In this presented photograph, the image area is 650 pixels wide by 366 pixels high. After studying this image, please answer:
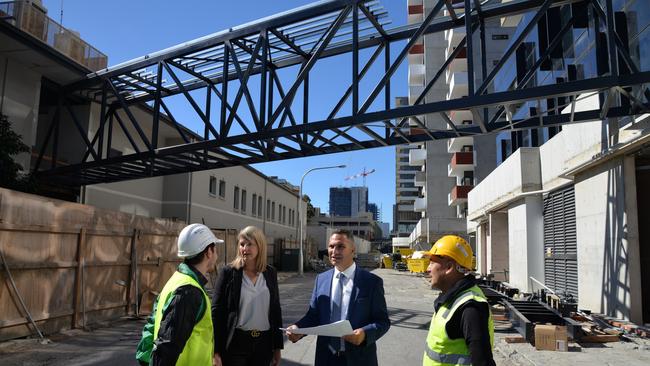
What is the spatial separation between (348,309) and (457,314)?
1.11m

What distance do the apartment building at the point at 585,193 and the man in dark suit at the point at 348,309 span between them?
7480 mm

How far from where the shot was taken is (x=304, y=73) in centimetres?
1240

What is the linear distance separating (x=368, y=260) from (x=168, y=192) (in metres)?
32.6

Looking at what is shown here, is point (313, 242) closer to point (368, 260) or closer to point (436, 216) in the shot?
point (368, 260)

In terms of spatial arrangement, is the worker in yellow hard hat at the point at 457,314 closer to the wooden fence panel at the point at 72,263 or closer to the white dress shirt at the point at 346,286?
the white dress shirt at the point at 346,286

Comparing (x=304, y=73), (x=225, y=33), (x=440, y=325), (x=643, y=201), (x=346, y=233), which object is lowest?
(x=440, y=325)

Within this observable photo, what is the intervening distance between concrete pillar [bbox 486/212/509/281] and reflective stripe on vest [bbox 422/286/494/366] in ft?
75.2

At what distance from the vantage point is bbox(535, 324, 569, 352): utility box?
905cm

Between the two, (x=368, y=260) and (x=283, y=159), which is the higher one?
(x=283, y=159)

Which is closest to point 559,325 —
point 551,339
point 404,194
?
point 551,339

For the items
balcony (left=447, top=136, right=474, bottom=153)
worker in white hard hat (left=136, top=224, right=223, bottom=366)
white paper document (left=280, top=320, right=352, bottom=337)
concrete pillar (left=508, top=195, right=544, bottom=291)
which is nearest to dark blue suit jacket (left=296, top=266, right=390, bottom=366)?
white paper document (left=280, top=320, right=352, bottom=337)

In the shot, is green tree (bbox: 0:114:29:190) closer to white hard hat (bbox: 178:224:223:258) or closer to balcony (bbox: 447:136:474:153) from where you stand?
white hard hat (bbox: 178:224:223:258)

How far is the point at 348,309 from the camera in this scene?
155 inches

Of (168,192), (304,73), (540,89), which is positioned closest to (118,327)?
(304,73)
